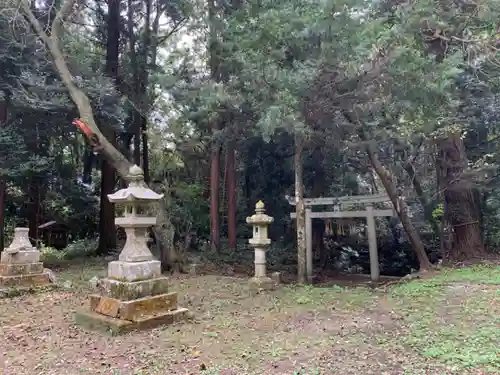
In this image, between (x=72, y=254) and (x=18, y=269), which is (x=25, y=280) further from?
(x=72, y=254)

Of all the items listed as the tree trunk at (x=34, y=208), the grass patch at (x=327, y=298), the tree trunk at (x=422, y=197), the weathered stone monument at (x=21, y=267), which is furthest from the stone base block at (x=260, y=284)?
the tree trunk at (x=34, y=208)

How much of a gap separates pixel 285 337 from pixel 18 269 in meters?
5.42

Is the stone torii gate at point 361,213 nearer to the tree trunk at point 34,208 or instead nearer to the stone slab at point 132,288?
the stone slab at point 132,288

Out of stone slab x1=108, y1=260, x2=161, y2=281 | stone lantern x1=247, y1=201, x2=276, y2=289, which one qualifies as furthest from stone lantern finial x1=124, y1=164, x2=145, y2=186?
stone lantern x1=247, y1=201, x2=276, y2=289

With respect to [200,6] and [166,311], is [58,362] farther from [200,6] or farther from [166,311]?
[200,6]

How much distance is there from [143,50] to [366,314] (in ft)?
35.0

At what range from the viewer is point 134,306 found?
15.4 ft

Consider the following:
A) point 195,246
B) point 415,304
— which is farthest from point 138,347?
point 195,246

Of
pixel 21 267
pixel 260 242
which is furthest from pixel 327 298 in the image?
pixel 21 267

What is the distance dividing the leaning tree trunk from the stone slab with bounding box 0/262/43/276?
8.77 metres

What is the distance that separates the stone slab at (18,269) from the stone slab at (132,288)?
306 centimetres

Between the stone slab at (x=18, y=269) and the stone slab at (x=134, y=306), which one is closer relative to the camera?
the stone slab at (x=134, y=306)

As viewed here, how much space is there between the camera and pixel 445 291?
6203mm

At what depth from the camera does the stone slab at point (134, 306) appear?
15.3 ft
